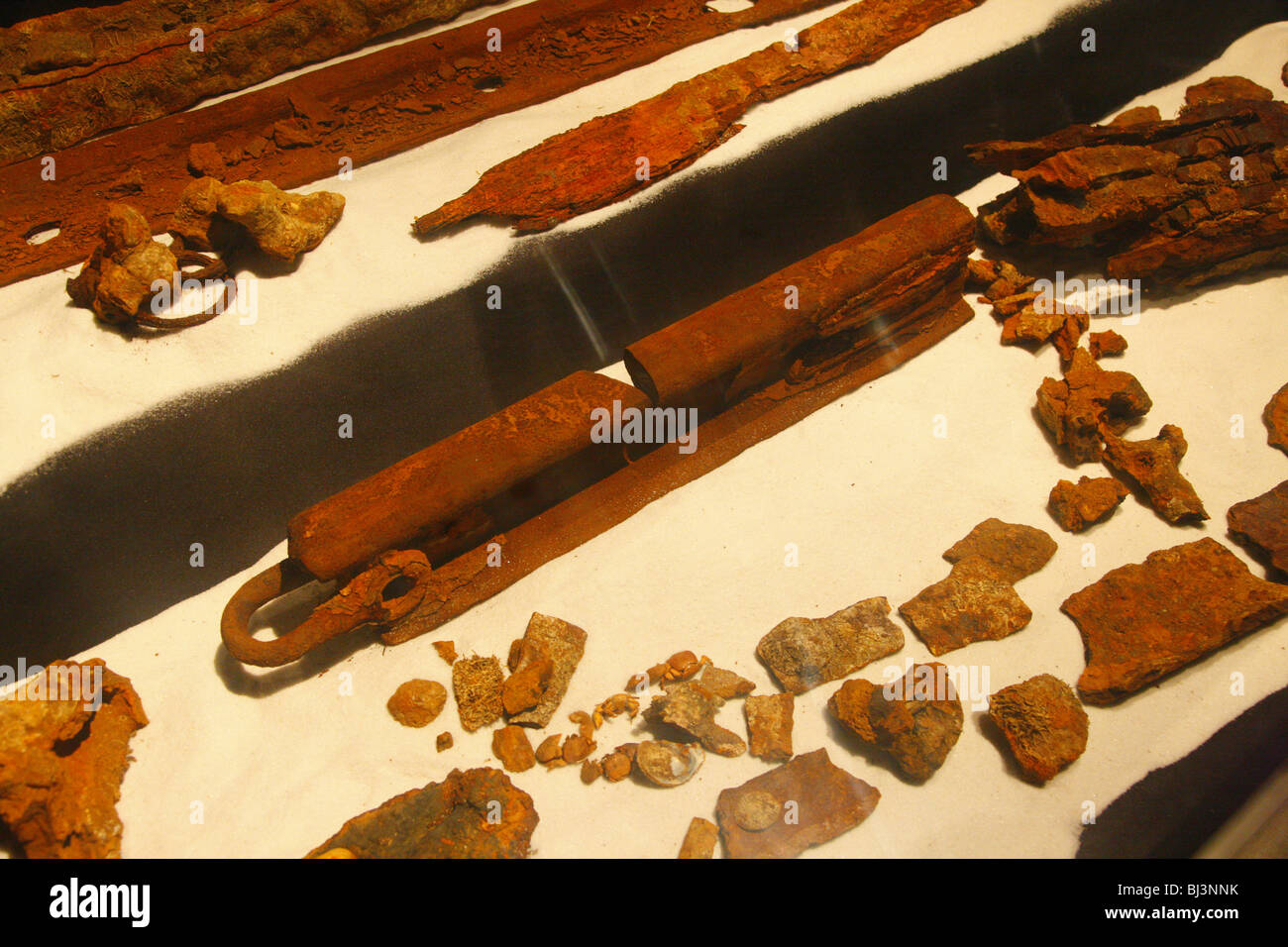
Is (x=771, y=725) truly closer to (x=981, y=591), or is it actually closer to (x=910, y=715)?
(x=910, y=715)

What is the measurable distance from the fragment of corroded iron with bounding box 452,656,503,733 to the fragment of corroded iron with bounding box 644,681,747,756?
1.85 feet

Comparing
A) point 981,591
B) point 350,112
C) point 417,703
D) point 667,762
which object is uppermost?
point 350,112

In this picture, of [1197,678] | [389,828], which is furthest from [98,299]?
[1197,678]

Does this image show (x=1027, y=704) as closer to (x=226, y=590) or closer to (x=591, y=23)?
(x=226, y=590)

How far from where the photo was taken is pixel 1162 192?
396cm

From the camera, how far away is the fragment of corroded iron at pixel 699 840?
2.50m

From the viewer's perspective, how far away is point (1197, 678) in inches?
115

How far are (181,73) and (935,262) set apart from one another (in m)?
3.86

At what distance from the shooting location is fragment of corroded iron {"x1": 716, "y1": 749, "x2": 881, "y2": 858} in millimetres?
2506

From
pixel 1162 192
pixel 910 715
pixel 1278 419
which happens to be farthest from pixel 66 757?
pixel 1162 192

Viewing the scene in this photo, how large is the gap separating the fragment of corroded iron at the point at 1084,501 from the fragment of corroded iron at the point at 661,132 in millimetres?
2340

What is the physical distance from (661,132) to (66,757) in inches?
141

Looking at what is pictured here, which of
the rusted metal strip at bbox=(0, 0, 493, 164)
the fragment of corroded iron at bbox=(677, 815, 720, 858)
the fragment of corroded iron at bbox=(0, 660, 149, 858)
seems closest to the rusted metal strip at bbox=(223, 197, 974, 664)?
the fragment of corroded iron at bbox=(0, 660, 149, 858)

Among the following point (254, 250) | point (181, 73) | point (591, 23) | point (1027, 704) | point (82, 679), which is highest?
point (591, 23)
